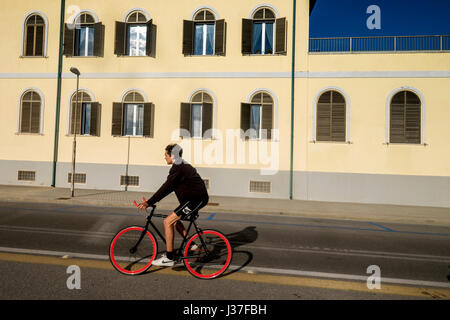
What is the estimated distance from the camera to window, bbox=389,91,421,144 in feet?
39.5

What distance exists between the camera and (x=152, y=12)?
44.1ft

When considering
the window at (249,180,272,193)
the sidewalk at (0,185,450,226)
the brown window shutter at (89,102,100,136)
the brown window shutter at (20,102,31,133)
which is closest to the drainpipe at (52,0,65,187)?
the brown window shutter at (20,102,31,133)

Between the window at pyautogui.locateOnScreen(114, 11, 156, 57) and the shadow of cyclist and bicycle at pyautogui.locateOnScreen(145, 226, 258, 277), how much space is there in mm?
10601

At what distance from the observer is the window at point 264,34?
12703 millimetres

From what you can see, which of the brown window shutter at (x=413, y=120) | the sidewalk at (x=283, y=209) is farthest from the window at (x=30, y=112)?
the brown window shutter at (x=413, y=120)

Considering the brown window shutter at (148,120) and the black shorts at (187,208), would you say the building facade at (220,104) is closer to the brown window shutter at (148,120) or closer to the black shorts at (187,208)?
the brown window shutter at (148,120)

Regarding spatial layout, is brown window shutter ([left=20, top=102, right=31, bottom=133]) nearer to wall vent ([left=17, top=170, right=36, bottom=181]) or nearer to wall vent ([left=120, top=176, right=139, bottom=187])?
wall vent ([left=17, top=170, right=36, bottom=181])

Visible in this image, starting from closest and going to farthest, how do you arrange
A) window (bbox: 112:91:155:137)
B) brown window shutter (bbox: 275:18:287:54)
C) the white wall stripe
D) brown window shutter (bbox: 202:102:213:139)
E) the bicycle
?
the bicycle → the white wall stripe → brown window shutter (bbox: 275:18:287:54) → brown window shutter (bbox: 202:102:213:139) → window (bbox: 112:91:155:137)

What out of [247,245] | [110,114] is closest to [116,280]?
[247,245]

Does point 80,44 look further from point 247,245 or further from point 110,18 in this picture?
point 247,245

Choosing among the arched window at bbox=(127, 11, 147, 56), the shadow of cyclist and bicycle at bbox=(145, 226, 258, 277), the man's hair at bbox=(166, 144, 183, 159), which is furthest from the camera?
the arched window at bbox=(127, 11, 147, 56)

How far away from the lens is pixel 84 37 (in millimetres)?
13984

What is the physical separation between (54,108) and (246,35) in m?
10.2

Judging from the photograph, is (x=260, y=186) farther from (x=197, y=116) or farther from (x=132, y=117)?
(x=132, y=117)
